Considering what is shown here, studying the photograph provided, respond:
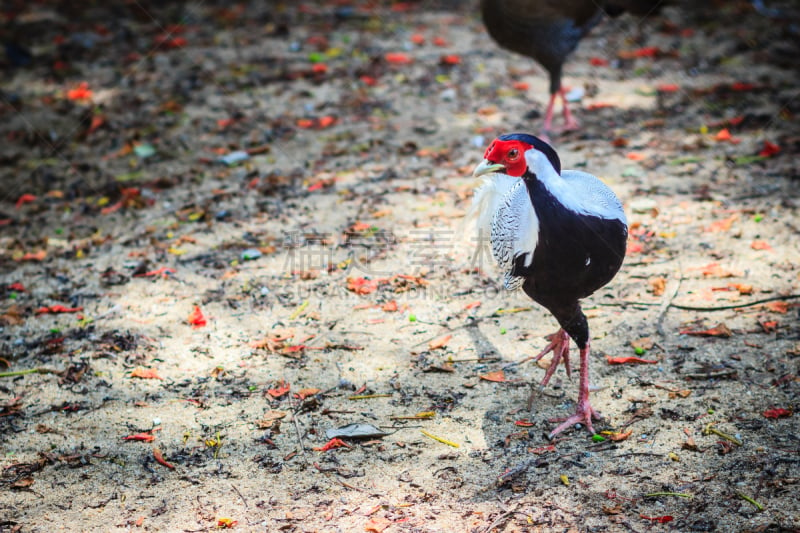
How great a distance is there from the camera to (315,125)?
605 cm

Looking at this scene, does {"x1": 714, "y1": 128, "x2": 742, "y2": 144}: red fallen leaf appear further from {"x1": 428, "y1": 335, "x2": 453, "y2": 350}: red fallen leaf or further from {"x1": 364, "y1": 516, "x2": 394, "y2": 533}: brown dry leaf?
{"x1": 364, "y1": 516, "x2": 394, "y2": 533}: brown dry leaf

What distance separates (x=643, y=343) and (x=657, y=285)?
53cm

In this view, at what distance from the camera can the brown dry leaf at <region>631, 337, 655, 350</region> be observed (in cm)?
354

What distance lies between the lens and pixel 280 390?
3404 millimetres

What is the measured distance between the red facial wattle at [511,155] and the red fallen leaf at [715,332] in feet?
4.71

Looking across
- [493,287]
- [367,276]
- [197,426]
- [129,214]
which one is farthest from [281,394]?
[129,214]

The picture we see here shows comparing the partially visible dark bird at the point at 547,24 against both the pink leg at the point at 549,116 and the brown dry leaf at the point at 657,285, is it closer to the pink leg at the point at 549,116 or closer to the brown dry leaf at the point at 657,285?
the pink leg at the point at 549,116

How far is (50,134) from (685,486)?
18.5ft

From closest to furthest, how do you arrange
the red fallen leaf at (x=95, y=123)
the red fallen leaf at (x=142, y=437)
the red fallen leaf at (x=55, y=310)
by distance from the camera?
the red fallen leaf at (x=142, y=437) → the red fallen leaf at (x=55, y=310) → the red fallen leaf at (x=95, y=123)

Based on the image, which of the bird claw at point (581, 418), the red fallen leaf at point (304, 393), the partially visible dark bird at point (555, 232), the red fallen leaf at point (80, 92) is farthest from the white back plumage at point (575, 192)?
the red fallen leaf at point (80, 92)

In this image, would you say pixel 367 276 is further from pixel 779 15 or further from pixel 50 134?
pixel 779 15

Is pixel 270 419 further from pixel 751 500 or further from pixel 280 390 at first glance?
pixel 751 500

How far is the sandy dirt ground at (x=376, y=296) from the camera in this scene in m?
2.82

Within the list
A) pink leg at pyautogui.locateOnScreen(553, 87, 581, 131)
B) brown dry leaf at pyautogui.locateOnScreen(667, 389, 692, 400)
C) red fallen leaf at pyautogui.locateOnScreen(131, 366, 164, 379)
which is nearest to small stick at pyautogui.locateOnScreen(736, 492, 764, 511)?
brown dry leaf at pyautogui.locateOnScreen(667, 389, 692, 400)
